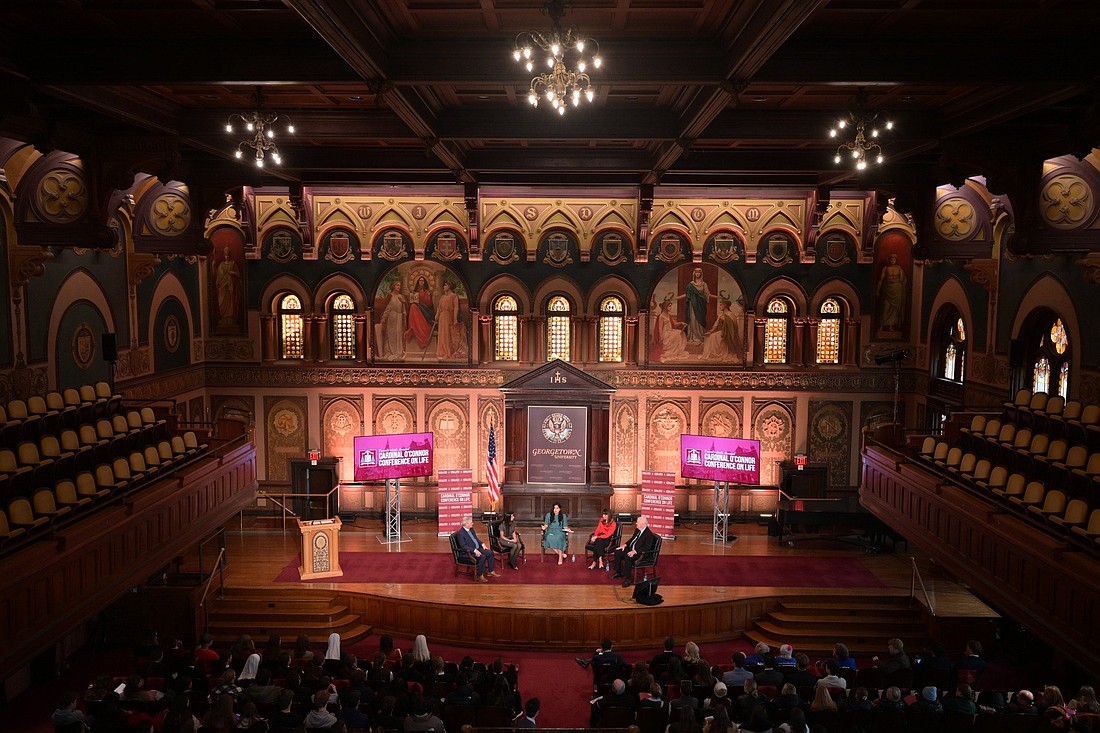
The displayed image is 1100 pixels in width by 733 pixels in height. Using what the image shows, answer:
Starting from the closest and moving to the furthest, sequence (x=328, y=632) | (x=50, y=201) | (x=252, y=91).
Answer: (x=252, y=91) → (x=50, y=201) → (x=328, y=632)

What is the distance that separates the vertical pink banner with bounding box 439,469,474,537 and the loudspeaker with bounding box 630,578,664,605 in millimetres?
5018

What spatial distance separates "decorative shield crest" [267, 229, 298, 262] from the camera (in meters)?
21.8

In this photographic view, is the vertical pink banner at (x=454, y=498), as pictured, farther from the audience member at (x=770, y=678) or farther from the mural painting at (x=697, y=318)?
the audience member at (x=770, y=678)

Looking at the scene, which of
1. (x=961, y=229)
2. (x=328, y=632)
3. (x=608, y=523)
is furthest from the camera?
(x=608, y=523)

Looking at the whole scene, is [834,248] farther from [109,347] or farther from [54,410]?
[54,410]

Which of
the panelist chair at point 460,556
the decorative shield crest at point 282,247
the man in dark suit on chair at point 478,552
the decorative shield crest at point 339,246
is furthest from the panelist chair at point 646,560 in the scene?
the decorative shield crest at point 282,247

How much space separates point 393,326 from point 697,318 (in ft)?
26.4

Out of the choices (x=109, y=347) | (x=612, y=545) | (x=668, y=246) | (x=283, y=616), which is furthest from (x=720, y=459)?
(x=109, y=347)

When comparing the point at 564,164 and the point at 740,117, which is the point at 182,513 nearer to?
the point at 564,164

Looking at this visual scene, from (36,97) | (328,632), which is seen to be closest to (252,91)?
(36,97)

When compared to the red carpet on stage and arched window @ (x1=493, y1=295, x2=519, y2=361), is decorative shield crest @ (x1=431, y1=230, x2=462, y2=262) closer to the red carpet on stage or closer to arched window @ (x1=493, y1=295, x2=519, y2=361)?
arched window @ (x1=493, y1=295, x2=519, y2=361)

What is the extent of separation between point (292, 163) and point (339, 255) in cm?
508

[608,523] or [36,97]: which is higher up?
[36,97]

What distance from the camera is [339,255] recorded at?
2177cm
